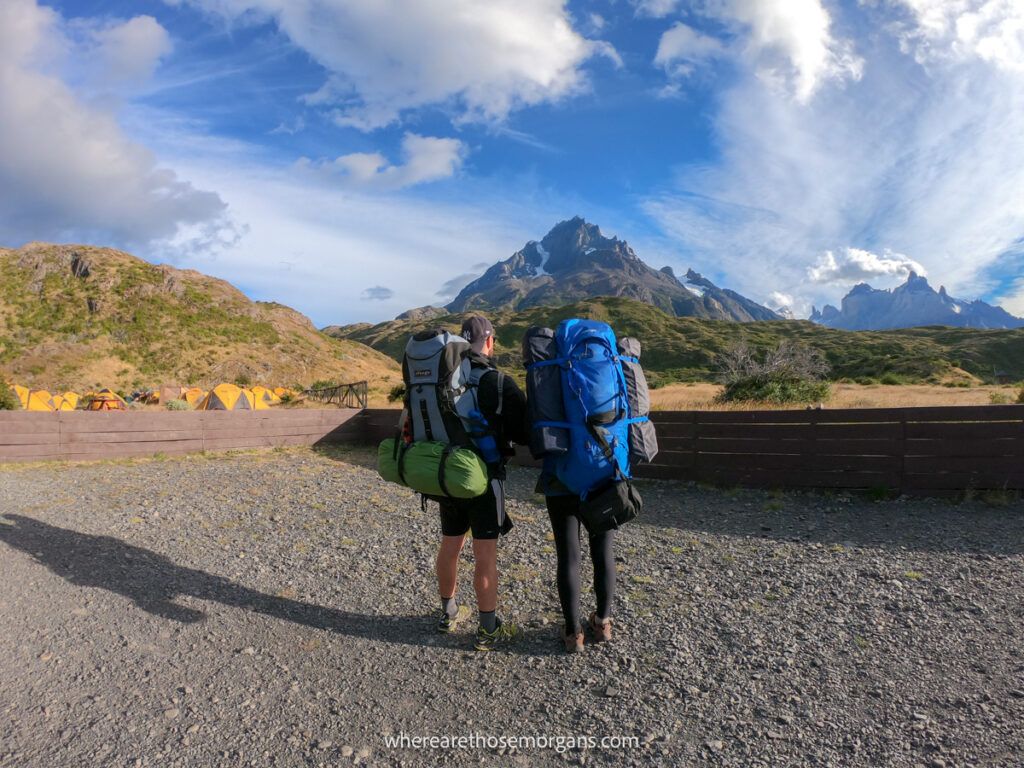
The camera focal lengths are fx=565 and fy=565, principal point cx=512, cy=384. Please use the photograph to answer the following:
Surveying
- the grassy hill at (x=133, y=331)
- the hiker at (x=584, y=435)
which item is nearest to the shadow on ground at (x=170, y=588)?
the hiker at (x=584, y=435)

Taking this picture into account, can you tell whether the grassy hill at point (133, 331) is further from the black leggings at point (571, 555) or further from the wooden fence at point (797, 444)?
A: the black leggings at point (571, 555)

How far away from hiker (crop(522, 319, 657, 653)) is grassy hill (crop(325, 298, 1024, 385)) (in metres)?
39.7

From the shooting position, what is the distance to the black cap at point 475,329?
3.47 metres

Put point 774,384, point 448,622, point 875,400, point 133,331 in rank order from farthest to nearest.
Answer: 1. point 133,331
2. point 774,384
3. point 875,400
4. point 448,622

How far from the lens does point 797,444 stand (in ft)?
25.1

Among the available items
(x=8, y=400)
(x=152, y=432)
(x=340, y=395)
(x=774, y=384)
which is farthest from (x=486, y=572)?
(x=340, y=395)

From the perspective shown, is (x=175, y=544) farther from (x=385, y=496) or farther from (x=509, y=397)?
(x=509, y=397)

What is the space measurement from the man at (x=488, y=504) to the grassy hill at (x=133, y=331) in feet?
140

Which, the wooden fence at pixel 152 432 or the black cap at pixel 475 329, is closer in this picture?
the black cap at pixel 475 329

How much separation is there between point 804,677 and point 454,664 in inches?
75.9

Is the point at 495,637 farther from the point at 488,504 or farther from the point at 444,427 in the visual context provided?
the point at 444,427

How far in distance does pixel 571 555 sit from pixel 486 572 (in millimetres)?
536

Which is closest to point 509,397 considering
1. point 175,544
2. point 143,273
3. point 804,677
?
point 804,677

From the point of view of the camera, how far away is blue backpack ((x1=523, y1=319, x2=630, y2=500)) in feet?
10.2
